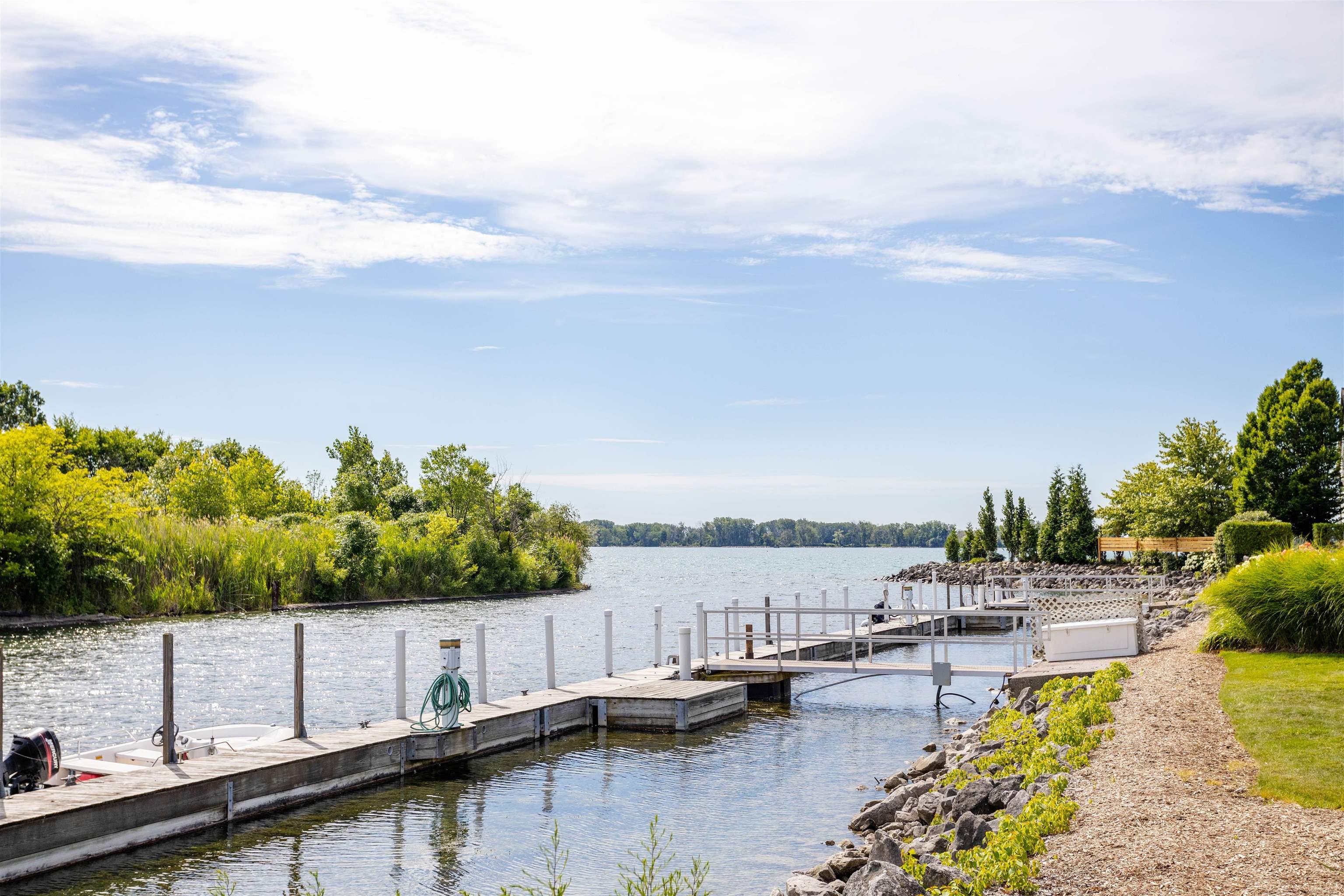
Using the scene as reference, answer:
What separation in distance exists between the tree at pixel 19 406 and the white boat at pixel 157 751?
8863 centimetres

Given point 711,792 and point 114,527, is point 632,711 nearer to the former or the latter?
point 711,792

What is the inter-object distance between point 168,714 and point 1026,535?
71643mm

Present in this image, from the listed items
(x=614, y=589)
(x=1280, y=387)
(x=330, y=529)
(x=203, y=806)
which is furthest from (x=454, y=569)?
(x=203, y=806)

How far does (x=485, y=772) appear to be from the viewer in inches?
624

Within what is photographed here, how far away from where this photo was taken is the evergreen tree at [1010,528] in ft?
263

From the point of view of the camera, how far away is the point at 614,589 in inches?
3115

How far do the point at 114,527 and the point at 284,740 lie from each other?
35.4 metres

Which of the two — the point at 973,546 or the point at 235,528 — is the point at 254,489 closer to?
the point at 235,528

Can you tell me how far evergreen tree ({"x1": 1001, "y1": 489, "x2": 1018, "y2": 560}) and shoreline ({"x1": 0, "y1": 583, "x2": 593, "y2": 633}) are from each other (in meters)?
37.9

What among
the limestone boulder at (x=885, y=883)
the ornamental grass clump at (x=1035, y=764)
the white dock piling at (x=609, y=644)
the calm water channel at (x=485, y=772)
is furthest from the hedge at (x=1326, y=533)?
the limestone boulder at (x=885, y=883)

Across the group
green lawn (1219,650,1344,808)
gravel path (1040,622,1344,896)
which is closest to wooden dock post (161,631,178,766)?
gravel path (1040,622,1344,896)

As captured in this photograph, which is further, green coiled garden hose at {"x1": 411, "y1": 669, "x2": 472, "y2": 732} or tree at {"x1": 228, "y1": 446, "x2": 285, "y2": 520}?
tree at {"x1": 228, "y1": 446, "x2": 285, "y2": 520}

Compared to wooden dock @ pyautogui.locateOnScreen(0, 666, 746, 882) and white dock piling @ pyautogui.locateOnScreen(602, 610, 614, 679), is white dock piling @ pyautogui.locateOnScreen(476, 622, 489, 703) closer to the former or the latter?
wooden dock @ pyautogui.locateOnScreen(0, 666, 746, 882)

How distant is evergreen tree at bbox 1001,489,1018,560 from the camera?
80144mm
